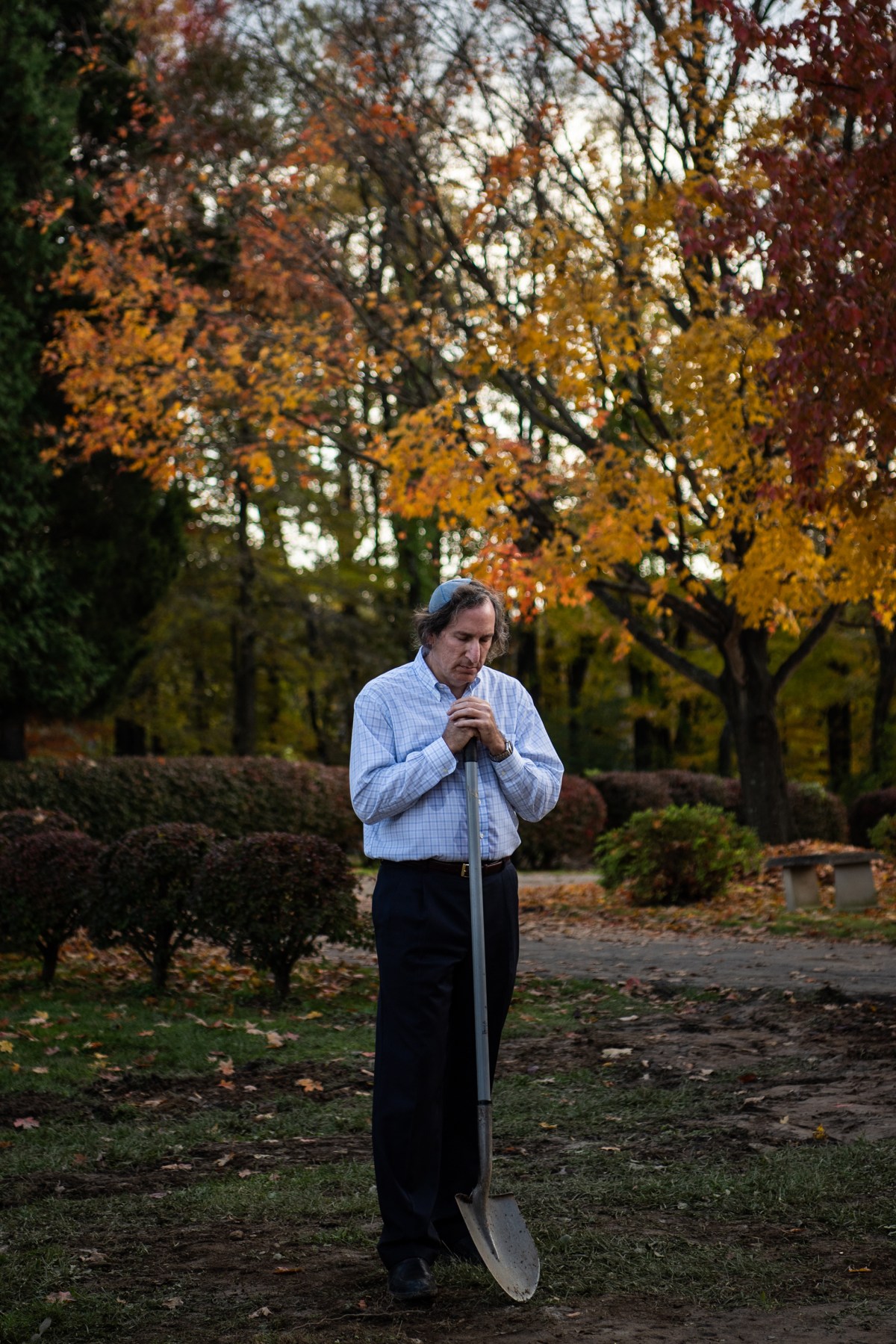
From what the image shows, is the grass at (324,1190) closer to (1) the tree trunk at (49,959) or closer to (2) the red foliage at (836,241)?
(1) the tree trunk at (49,959)

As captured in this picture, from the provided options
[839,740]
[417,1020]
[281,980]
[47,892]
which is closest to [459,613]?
[417,1020]

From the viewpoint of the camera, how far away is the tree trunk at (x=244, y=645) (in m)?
24.7

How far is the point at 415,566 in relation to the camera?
26641 mm

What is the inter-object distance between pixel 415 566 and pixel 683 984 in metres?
18.8

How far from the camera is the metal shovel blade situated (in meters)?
3.45

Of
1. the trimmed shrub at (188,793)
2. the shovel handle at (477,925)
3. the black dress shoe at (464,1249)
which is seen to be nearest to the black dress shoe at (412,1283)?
the black dress shoe at (464,1249)

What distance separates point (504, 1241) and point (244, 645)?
21.9 m

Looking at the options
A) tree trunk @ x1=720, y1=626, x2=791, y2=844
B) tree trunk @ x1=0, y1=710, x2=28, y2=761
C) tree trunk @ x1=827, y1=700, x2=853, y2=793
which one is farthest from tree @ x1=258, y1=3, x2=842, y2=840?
tree trunk @ x1=827, y1=700, x2=853, y2=793

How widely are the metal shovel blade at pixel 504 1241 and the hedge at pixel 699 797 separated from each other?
17.9 m

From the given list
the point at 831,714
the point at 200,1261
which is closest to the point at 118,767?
the point at 200,1261

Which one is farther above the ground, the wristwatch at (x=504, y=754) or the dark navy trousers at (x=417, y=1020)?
the wristwatch at (x=504, y=754)

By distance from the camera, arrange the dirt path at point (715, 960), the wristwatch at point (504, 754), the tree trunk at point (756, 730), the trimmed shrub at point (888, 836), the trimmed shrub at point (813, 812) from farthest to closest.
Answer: the trimmed shrub at point (813, 812), the tree trunk at point (756, 730), the trimmed shrub at point (888, 836), the dirt path at point (715, 960), the wristwatch at point (504, 754)

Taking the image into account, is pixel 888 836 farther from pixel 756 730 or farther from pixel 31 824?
pixel 31 824

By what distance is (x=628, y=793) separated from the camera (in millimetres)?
21625
